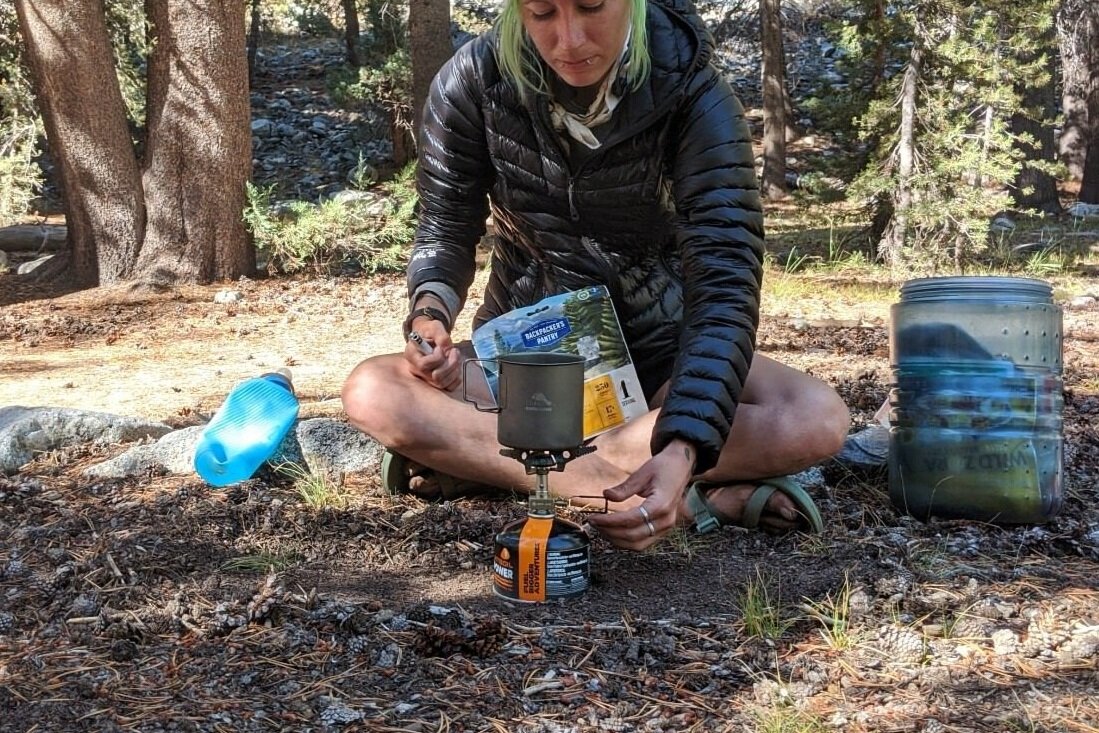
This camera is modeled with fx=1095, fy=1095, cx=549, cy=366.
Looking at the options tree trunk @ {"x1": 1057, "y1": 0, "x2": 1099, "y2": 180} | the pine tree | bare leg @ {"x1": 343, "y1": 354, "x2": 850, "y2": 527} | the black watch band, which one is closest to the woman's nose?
the black watch band

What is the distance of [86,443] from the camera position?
3.89m

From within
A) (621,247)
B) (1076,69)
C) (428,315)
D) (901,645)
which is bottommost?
(901,645)

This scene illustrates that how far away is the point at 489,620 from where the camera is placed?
2.26 m

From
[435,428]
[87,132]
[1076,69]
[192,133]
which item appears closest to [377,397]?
[435,428]

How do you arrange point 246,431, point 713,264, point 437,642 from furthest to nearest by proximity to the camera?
point 246,431 → point 713,264 → point 437,642

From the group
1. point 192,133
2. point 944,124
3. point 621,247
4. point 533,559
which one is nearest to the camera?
point 533,559

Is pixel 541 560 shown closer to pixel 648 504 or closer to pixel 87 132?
pixel 648 504

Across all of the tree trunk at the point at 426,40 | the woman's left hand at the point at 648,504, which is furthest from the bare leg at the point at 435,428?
the tree trunk at the point at 426,40

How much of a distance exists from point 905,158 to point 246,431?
667 cm

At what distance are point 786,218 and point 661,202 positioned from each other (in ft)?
33.7

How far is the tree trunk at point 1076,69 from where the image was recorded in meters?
14.3

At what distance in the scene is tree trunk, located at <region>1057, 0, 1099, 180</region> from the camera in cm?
1433

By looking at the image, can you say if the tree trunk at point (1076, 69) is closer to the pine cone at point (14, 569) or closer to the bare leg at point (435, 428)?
the bare leg at point (435, 428)

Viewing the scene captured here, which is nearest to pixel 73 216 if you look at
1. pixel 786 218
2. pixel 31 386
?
pixel 31 386
